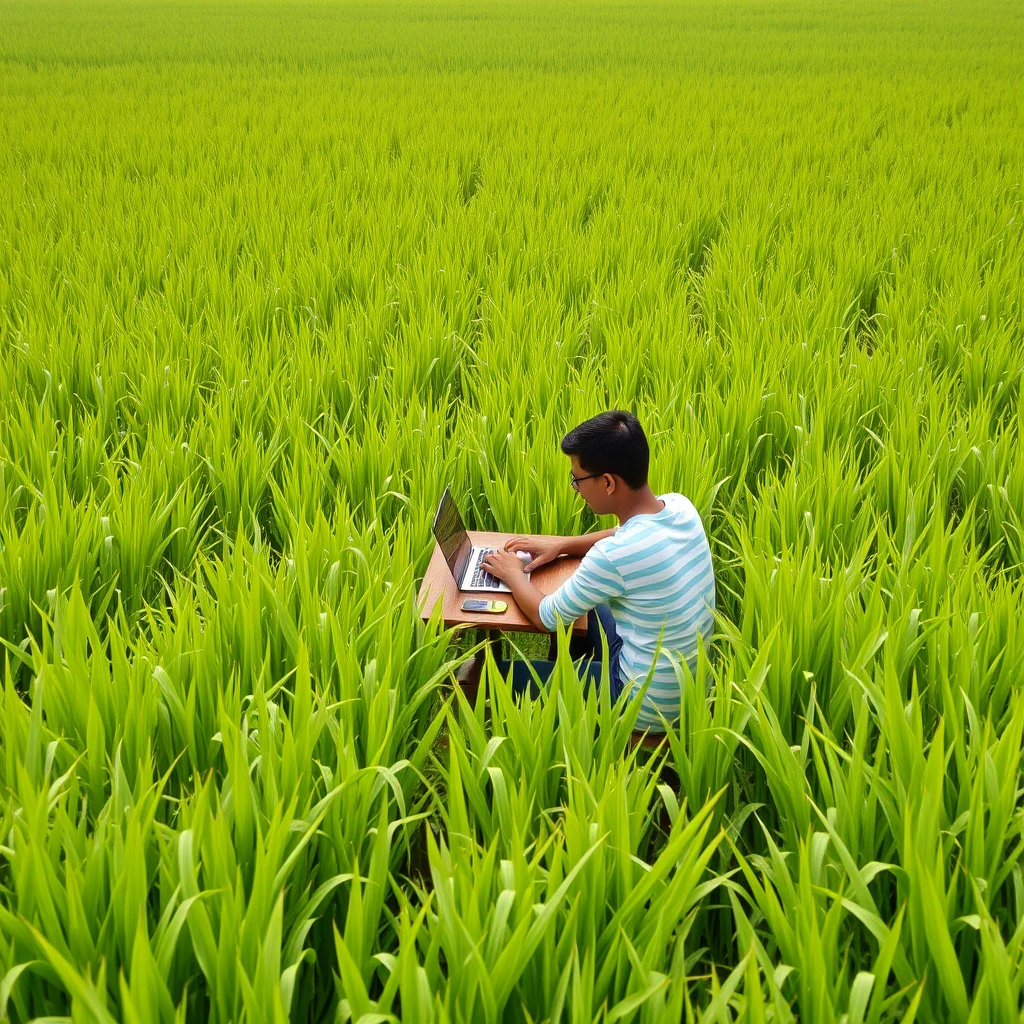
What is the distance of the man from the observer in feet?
6.24

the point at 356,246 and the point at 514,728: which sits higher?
the point at 356,246

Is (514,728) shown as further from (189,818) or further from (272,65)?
(272,65)

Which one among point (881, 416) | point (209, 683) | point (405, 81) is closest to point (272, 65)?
point (405, 81)

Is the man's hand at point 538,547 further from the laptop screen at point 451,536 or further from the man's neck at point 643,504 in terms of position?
the man's neck at point 643,504

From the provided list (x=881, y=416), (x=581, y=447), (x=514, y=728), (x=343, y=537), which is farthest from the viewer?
(x=881, y=416)

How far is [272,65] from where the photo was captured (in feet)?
42.0

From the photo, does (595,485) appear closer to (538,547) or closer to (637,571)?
(637,571)

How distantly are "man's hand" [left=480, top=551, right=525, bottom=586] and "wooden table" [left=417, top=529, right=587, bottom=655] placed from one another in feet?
0.19

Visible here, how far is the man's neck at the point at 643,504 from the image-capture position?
200 cm

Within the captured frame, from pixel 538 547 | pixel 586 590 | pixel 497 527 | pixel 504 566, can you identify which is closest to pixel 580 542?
pixel 538 547

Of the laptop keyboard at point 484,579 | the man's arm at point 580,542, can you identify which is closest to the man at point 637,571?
the laptop keyboard at point 484,579

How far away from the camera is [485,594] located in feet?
7.10

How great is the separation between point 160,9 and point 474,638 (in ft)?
81.8

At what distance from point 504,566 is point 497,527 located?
1.94ft
